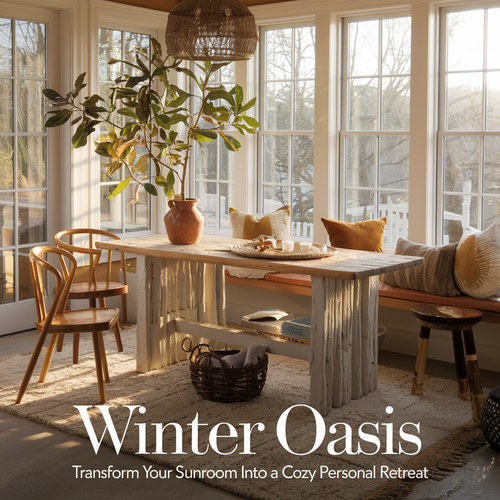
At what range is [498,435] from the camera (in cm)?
315

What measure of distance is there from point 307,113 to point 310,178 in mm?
557

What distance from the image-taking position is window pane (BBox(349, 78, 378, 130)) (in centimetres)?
539

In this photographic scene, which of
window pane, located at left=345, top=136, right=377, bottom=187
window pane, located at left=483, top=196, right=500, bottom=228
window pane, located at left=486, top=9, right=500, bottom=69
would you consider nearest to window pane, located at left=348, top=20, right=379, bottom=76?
window pane, located at left=345, top=136, right=377, bottom=187

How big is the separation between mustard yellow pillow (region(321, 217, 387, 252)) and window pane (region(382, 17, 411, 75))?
4.04 feet

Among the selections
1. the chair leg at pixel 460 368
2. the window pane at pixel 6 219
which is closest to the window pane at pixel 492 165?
the chair leg at pixel 460 368

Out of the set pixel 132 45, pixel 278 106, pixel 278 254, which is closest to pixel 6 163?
pixel 132 45

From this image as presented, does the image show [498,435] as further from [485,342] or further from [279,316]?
[279,316]

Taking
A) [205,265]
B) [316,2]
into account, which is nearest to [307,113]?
[316,2]

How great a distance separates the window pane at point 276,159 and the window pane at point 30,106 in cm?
195

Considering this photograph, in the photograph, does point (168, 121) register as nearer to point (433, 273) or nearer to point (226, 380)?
point (226, 380)

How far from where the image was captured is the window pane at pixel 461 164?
16.2 ft

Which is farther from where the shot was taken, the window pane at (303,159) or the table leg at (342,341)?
the window pane at (303,159)

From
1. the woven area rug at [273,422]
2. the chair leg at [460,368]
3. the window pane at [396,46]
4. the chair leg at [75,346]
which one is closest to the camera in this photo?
the woven area rug at [273,422]

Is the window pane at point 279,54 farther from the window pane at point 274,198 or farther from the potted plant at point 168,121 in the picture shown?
the potted plant at point 168,121
